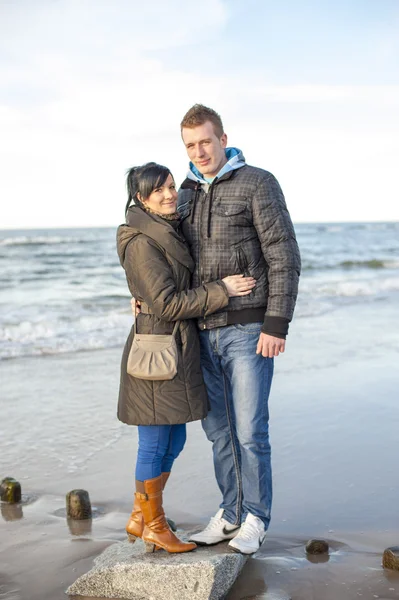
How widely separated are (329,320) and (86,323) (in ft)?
14.0

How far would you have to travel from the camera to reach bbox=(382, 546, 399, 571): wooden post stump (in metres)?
3.28

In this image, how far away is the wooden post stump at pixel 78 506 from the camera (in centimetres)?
409

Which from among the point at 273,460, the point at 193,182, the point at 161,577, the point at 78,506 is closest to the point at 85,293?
the point at 273,460

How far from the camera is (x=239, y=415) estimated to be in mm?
3543

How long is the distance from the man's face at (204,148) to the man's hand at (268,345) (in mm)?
870

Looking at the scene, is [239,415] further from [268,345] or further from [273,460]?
[273,460]

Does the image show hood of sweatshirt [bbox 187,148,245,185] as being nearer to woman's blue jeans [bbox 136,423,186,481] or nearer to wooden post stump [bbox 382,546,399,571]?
woman's blue jeans [bbox 136,423,186,481]

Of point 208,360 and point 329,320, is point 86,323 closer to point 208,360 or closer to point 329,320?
point 329,320

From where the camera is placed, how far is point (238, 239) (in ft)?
11.5

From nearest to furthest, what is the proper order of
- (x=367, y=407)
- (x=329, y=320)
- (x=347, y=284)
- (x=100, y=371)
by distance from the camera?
(x=367, y=407) → (x=100, y=371) → (x=329, y=320) → (x=347, y=284)

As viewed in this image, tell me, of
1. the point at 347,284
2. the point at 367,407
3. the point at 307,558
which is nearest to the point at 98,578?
the point at 307,558

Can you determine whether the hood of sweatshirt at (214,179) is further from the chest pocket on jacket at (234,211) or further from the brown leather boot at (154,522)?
the brown leather boot at (154,522)

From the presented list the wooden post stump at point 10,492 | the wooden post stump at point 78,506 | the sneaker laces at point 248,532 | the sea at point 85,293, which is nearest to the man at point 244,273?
the sneaker laces at point 248,532

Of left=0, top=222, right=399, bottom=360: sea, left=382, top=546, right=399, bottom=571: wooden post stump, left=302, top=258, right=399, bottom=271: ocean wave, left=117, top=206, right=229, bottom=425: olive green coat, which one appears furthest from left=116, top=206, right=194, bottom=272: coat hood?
left=302, top=258, right=399, bottom=271: ocean wave
